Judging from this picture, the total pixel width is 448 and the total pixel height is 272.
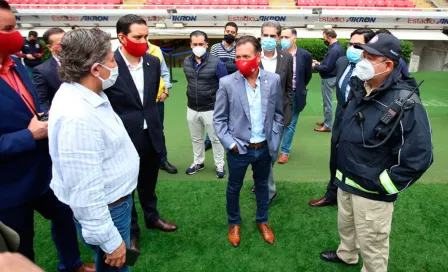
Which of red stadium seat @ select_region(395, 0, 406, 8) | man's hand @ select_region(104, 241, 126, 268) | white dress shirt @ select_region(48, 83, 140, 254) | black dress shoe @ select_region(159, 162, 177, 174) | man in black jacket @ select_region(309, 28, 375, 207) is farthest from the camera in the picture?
red stadium seat @ select_region(395, 0, 406, 8)

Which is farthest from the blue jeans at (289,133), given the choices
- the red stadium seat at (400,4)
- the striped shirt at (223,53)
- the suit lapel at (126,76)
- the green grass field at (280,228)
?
the red stadium seat at (400,4)

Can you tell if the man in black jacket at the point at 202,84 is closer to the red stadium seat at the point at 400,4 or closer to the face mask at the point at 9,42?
the face mask at the point at 9,42

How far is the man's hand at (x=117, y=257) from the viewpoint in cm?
161

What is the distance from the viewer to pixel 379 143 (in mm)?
1898

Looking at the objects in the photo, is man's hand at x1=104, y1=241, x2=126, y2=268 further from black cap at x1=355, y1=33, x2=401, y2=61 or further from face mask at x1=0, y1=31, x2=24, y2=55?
black cap at x1=355, y1=33, x2=401, y2=61

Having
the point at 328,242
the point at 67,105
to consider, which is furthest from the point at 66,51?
the point at 328,242

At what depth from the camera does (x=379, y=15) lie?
523 inches

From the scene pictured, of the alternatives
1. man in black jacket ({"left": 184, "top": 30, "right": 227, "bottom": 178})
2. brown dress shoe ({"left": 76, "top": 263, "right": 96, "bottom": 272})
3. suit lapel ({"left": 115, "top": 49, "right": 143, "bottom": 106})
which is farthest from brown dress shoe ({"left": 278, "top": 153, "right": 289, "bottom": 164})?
brown dress shoe ({"left": 76, "top": 263, "right": 96, "bottom": 272})

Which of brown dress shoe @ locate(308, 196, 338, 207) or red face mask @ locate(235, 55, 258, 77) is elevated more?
red face mask @ locate(235, 55, 258, 77)

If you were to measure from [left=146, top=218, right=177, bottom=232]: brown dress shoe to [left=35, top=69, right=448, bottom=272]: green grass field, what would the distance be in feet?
0.18

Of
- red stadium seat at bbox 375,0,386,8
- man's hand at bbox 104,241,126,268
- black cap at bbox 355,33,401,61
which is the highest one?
red stadium seat at bbox 375,0,386,8

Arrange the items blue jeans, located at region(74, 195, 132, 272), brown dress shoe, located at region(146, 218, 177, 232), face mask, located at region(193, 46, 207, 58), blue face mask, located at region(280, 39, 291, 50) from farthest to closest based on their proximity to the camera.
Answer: blue face mask, located at region(280, 39, 291, 50), face mask, located at region(193, 46, 207, 58), brown dress shoe, located at region(146, 218, 177, 232), blue jeans, located at region(74, 195, 132, 272)

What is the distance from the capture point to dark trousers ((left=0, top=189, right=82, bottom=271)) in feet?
6.36

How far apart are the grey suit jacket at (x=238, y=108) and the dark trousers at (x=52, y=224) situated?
1286 millimetres
